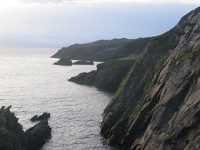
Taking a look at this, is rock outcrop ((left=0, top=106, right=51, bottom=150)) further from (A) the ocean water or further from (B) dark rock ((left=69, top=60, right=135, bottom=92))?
(B) dark rock ((left=69, top=60, right=135, bottom=92))

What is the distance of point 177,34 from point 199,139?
64.2m

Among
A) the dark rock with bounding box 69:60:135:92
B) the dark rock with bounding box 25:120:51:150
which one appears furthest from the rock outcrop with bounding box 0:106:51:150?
the dark rock with bounding box 69:60:135:92

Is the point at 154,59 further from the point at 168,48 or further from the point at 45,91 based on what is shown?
the point at 45,91

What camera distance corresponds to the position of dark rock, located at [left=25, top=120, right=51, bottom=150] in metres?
89.7

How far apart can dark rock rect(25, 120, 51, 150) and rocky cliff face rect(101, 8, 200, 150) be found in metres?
15.6

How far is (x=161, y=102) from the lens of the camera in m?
79.1

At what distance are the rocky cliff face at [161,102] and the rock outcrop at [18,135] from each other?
16901mm

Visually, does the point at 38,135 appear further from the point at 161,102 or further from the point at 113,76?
the point at 113,76

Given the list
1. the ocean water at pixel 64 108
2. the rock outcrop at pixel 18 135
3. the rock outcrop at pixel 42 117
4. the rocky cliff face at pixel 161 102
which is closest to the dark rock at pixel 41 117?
the rock outcrop at pixel 42 117

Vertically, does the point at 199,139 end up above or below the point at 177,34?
below

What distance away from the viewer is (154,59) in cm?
11419

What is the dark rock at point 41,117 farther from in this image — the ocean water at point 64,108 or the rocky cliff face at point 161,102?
the rocky cliff face at point 161,102

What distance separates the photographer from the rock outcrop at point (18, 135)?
77244 millimetres

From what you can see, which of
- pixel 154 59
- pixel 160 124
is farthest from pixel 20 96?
pixel 160 124
